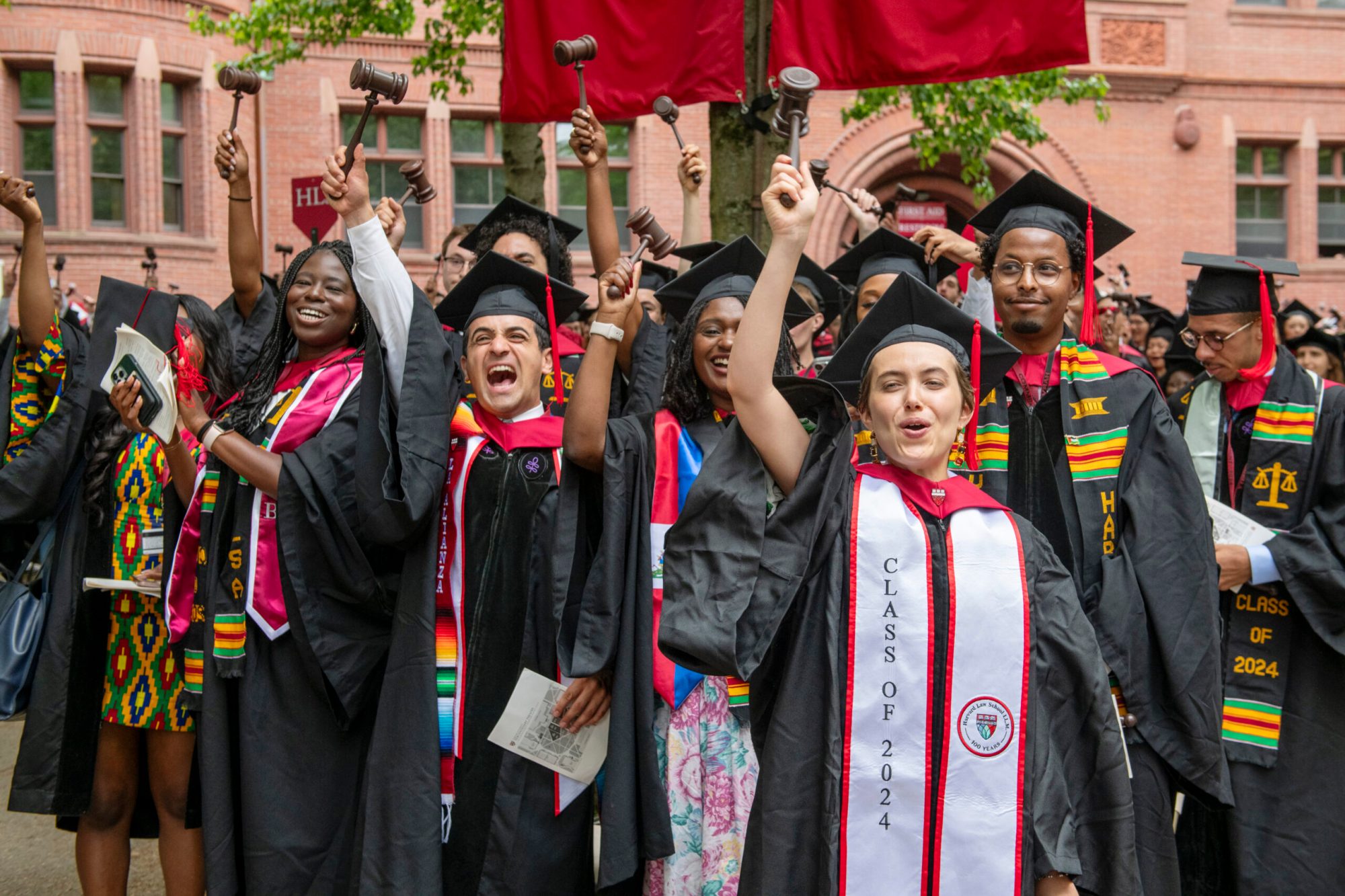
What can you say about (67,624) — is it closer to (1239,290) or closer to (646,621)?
(646,621)

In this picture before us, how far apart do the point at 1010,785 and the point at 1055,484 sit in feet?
3.22

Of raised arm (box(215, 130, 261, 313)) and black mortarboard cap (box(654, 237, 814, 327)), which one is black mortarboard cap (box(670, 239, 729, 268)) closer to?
black mortarboard cap (box(654, 237, 814, 327))

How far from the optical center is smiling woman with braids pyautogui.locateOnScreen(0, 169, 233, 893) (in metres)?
3.82

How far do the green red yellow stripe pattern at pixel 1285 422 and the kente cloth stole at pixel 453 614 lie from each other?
220 cm

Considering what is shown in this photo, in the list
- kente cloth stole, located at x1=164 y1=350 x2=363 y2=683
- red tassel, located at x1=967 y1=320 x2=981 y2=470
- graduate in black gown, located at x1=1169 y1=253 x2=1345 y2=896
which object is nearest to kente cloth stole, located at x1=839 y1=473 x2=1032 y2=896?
red tassel, located at x1=967 y1=320 x2=981 y2=470

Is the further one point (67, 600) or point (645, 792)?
point (67, 600)

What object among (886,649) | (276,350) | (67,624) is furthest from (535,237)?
(886,649)

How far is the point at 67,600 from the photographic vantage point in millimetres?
4016

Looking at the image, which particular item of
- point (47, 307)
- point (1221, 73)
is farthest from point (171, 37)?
point (1221, 73)

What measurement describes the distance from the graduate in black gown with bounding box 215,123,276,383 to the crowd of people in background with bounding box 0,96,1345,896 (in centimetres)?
1

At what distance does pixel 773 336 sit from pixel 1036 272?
1167mm

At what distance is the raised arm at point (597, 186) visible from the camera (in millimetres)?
4191

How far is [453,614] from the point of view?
11.4ft

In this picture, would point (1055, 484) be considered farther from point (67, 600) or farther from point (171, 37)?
point (171, 37)
